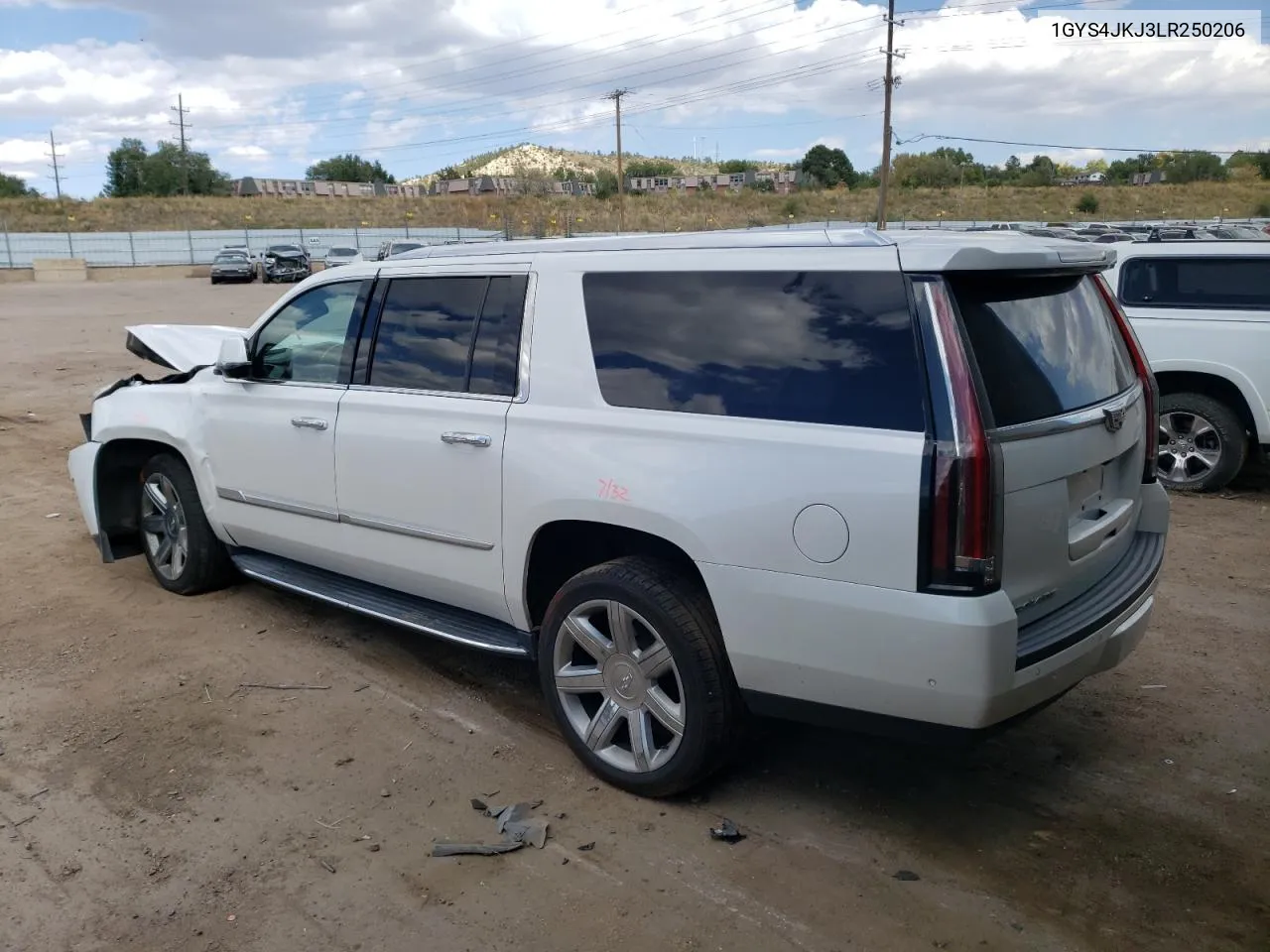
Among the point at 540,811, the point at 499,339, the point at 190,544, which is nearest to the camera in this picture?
the point at 540,811

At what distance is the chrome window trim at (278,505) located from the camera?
186 inches

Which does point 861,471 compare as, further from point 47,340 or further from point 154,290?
point 154,290

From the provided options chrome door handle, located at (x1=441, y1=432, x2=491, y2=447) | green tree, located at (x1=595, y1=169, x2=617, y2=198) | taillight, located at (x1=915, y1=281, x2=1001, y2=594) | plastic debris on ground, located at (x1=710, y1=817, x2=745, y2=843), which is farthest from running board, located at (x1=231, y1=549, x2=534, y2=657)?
green tree, located at (x1=595, y1=169, x2=617, y2=198)

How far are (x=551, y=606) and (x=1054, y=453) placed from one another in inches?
70.4

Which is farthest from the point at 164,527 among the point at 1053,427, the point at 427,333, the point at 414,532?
the point at 1053,427

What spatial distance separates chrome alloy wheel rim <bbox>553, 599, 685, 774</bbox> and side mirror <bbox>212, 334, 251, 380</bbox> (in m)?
2.36

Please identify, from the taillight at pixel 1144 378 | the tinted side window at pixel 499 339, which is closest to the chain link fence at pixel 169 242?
the tinted side window at pixel 499 339

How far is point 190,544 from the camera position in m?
5.61

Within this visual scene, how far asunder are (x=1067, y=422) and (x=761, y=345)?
97 centimetres

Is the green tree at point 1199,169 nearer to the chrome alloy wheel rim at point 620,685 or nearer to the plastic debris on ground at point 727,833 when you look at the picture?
the chrome alloy wheel rim at point 620,685

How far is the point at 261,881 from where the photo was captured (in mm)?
3258

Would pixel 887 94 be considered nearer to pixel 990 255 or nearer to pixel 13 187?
pixel 990 255

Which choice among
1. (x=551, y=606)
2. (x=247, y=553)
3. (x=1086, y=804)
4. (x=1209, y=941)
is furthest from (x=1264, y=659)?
(x=247, y=553)

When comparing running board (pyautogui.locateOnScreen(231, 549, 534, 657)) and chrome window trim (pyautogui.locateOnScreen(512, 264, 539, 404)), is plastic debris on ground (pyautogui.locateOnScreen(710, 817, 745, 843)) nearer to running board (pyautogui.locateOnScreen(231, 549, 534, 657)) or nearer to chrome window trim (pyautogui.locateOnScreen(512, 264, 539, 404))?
running board (pyautogui.locateOnScreen(231, 549, 534, 657))
